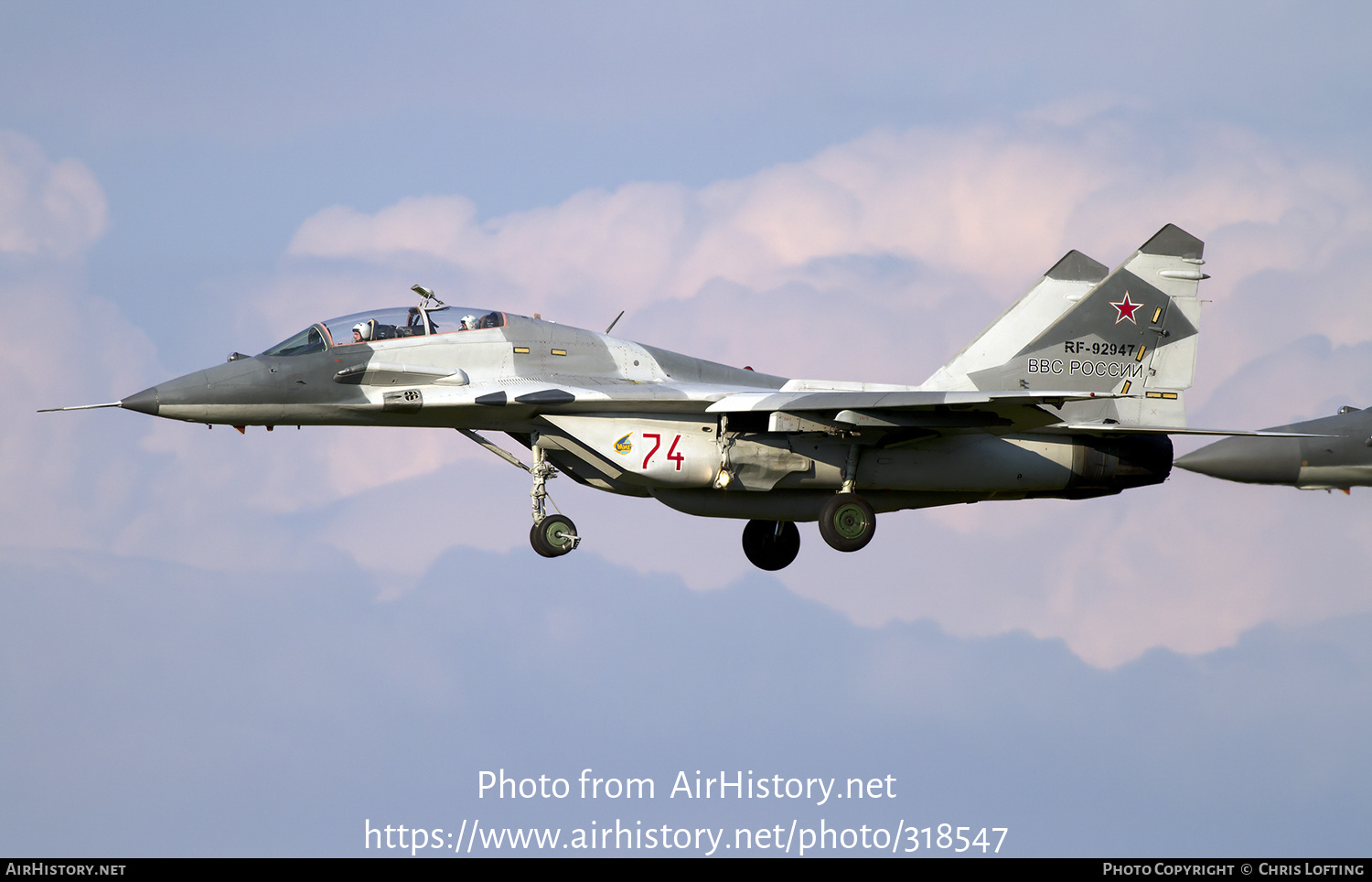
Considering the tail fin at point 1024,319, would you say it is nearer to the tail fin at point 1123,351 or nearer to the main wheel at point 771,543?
the tail fin at point 1123,351

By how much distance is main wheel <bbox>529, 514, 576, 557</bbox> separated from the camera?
71.7 feet

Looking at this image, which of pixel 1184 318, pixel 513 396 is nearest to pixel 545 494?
pixel 513 396

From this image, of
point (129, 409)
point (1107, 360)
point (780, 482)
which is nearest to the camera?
point (129, 409)

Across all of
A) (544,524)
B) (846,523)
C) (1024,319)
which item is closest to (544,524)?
(544,524)

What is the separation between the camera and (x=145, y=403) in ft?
68.9

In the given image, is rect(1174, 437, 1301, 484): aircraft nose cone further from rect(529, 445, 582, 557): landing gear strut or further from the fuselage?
rect(529, 445, 582, 557): landing gear strut

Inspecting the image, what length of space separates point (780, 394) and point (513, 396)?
3.69 metres

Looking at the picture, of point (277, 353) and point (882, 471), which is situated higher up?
point (277, 353)

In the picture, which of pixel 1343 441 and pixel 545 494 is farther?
pixel 1343 441

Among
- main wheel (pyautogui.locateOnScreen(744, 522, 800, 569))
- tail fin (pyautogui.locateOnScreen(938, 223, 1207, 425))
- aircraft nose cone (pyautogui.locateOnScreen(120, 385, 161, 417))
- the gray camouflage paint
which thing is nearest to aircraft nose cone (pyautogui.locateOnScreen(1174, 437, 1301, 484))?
the gray camouflage paint

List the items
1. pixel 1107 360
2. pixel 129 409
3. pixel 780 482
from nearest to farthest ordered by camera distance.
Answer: pixel 129 409 < pixel 780 482 < pixel 1107 360

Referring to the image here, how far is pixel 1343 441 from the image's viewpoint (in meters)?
25.9

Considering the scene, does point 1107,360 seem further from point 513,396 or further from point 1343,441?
point 513,396

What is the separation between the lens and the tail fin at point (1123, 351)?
79.8 ft
